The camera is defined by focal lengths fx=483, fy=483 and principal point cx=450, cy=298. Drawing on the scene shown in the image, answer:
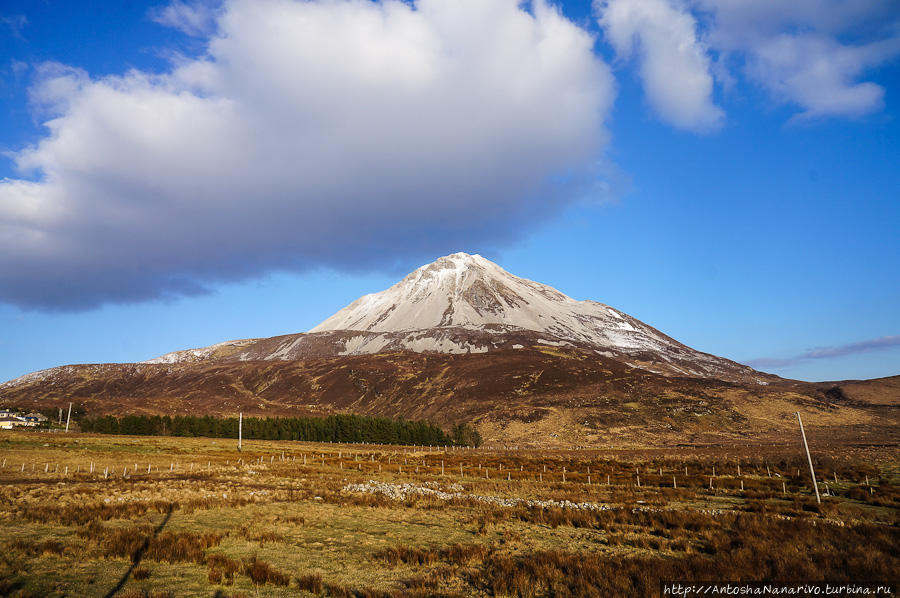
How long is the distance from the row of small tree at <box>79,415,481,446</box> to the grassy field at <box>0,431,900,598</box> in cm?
7199

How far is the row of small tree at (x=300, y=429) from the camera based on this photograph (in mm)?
109500

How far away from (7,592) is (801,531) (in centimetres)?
2524

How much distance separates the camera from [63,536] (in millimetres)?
17766

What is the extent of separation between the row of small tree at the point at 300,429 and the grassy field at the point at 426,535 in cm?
7199

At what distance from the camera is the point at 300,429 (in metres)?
116

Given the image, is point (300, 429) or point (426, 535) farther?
point (300, 429)

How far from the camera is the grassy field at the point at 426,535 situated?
1309 centimetres

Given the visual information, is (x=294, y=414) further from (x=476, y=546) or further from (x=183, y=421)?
(x=476, y=546)

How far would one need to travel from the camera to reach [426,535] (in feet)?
64.9

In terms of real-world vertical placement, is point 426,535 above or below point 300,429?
below

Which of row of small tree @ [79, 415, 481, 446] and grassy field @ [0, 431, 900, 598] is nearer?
grassy field @ [0, 431, 900, 598]

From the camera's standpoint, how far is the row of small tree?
109500 mm

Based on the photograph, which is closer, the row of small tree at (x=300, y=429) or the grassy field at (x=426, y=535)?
the grassy field at (x=426, y=535)

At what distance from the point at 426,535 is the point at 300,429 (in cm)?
10409
